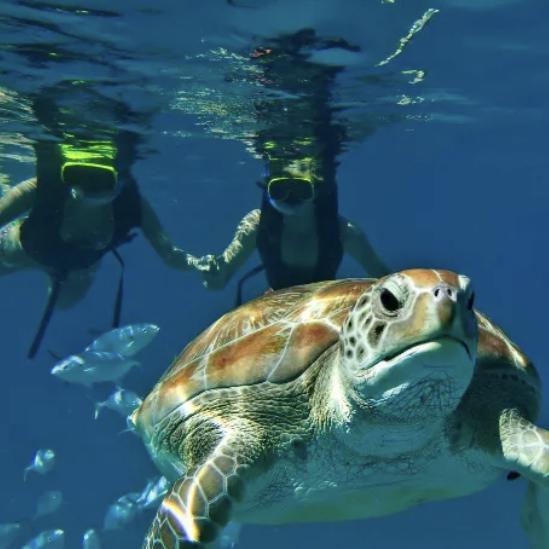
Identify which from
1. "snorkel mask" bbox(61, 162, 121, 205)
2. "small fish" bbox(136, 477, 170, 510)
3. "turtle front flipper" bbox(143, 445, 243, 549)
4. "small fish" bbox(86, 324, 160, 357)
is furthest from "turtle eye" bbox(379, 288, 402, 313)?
"small fish" bbox(86, 324, 160, 357)

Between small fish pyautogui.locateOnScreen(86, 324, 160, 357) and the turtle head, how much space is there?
24.2 feet

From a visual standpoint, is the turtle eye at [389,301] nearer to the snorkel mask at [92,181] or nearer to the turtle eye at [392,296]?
the turtle eye at [392,296]

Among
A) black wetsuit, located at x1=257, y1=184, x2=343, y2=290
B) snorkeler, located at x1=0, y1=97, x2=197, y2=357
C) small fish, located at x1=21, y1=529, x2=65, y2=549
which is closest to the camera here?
black wetsuit, located at x1=257, y1=184, x2=343, y2=290

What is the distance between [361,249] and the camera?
866 cm

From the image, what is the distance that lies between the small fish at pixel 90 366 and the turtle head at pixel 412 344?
7.62 meters

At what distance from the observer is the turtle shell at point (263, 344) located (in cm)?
339

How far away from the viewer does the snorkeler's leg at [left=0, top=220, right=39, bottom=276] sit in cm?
895

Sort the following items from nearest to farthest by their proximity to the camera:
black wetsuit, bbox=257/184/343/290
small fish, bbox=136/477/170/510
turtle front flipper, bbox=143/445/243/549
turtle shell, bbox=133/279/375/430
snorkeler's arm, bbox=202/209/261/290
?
turtle front flipper, bbox=143/445/243/549 < turtle shell, bbox=133/279/375/430 < black wetsuit, bbox=257/184/343/290 < snorkeler's arm, bbox=202/209/261/290 < small fish, bbox=136/477/170/510

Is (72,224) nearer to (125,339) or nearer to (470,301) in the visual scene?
(125,339)

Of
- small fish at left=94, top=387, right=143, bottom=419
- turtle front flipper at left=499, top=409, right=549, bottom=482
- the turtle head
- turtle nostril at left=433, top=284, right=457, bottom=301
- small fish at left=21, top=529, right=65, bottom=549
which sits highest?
turtle nostril at left=433, top=284, right=457, bottom=301

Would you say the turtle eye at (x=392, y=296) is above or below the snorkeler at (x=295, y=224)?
above

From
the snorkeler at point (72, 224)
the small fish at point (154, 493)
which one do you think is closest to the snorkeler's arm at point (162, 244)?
the snorkeler at point (72, 224)

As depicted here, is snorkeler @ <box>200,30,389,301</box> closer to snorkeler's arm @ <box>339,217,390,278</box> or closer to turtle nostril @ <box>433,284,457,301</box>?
snorkeler's arm @ <box>339,217,390,278</box>

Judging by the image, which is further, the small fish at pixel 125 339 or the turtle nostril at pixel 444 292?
the small fish at pixel 125 339
